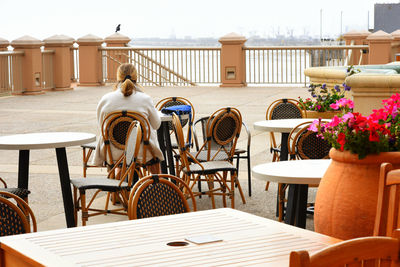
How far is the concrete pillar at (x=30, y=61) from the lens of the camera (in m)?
21.0

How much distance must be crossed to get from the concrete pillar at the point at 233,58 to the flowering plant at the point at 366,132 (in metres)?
18.3

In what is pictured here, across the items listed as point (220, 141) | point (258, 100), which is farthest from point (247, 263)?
point (258, 100)

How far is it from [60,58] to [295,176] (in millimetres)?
18321

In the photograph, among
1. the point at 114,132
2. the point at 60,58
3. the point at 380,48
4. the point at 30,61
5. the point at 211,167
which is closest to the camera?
the point at 114,132

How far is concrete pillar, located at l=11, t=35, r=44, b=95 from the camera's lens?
21000 mm

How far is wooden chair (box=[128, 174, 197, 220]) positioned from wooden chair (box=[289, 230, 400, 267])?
91.9 inches

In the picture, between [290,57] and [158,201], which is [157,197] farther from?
[290,57]

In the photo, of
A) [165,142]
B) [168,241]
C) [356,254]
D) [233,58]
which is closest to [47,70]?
[233,58]

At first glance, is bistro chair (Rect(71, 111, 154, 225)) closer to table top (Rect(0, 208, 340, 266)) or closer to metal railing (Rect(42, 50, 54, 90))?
table top (Rect(0, 208, 340, 266))

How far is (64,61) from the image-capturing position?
2267 centimetres

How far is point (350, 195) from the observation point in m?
4.43

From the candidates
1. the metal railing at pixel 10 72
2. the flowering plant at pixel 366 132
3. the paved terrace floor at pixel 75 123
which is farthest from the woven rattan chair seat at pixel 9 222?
the metal railing at pixel 10 72

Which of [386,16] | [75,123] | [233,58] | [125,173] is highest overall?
[386,16]

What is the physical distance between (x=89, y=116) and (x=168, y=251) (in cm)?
1326
